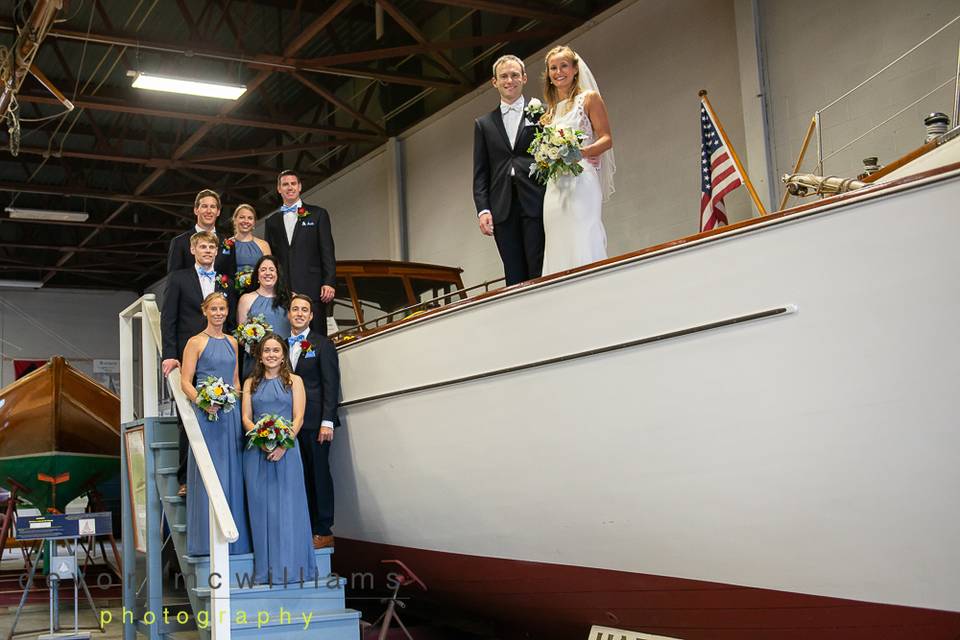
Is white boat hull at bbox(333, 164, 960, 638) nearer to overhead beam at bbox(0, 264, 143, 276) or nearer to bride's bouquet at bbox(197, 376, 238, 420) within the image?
bride's bouquet at bbox(197, 376, 238, 420)

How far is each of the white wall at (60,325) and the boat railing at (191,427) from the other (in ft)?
57.2

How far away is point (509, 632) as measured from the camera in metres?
4.83

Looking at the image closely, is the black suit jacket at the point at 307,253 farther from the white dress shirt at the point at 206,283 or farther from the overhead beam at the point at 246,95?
the overhead beam at the point at 246,95

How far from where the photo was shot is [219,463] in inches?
181

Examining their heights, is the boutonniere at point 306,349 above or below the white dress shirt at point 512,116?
below

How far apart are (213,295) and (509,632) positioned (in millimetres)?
2349

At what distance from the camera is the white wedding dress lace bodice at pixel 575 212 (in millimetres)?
4152

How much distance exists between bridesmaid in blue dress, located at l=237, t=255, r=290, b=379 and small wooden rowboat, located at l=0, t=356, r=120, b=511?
17.7ft

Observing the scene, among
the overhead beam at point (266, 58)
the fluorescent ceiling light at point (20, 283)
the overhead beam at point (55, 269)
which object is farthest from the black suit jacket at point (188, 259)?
the fluorescent ceiling light at point (20, 283)

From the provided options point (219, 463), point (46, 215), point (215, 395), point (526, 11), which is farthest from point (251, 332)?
point (46, 215)

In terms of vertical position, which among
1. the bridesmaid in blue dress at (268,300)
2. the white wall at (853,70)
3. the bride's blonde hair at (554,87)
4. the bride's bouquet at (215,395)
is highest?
the white wall at (853,70)

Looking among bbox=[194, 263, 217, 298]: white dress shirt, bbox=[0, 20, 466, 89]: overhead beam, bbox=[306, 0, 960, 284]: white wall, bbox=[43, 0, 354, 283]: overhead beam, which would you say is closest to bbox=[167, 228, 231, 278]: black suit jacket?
bbox=[194, 263, 217, 298]: white dress shirt

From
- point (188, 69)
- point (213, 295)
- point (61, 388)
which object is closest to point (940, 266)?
point (213, 295)

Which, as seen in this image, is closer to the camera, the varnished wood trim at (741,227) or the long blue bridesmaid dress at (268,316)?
the varnished wood trim at (741,227)
